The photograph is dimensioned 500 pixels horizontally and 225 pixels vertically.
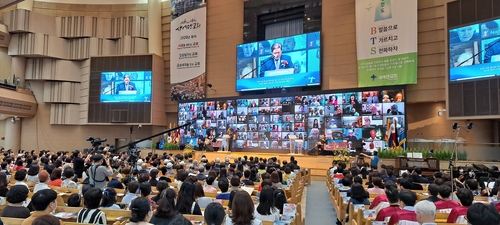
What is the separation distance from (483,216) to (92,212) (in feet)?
10.9

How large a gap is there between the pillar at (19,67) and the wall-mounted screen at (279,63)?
45.0 ft

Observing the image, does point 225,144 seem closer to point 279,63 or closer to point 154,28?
point 279,63

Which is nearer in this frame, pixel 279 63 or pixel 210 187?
pixel 210 187

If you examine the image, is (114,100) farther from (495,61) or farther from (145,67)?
(495,61)

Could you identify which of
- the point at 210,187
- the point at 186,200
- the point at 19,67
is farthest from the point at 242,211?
the point at 19,67

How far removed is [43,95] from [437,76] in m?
22.1

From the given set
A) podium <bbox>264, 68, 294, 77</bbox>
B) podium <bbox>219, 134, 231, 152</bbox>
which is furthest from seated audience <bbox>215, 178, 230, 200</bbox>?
podium <bbox>219, 134, 231, 152</bbox>

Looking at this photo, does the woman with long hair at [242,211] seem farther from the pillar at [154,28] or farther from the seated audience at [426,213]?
the pillar at [154,28]

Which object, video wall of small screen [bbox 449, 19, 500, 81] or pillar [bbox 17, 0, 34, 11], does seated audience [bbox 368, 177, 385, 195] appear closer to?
video wall of small screen [bbox 449, 19, 500, 81]

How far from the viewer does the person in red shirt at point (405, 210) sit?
3527mm

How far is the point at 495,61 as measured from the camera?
36.6 ft

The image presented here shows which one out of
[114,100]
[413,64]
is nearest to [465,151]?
[413,64]

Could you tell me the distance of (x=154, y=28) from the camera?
20516 mm

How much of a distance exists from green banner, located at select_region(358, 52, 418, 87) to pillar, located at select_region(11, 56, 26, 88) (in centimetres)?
1983
